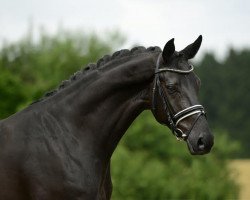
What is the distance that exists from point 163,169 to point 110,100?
48.3 feet

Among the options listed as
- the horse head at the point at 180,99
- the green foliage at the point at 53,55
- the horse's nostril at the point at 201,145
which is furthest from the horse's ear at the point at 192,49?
the green foliage at the point at 53,55

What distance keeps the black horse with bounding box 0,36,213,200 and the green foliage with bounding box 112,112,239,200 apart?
1318cm

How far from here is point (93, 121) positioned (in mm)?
6125

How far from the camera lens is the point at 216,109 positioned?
207ft

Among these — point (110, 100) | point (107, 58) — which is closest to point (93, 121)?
point (110, 100)

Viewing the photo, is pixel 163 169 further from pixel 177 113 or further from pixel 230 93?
pixel 230 93

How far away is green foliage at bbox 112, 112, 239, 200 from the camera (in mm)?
19844

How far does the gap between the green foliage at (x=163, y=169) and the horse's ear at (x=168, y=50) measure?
43.9 feet

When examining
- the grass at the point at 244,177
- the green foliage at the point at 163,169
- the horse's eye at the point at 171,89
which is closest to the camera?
the horse's eye at the point at 171,89

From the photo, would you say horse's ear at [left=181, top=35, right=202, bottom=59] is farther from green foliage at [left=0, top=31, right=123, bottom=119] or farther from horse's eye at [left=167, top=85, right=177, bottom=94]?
green foliage at [left=0, top=31, right=123, bottom=119]

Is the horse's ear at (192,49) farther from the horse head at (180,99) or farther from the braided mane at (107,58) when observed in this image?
the braided mane at (107,58)

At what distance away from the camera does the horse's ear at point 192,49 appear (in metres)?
6.18

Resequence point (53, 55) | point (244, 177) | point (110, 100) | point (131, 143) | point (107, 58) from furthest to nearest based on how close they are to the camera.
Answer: point (244, 177) → point (53, 55) → point (131, 143) → point (107, 58) → point (110, 100)

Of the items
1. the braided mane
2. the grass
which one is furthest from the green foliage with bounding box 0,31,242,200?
the braided mane
